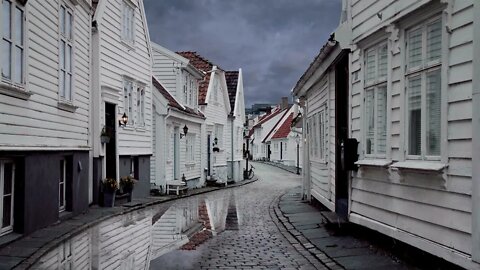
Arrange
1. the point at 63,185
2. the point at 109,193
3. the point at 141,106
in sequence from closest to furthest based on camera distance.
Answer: the point at 63,185
the point at 109,193
the point at 141,106

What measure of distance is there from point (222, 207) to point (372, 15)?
10843mm

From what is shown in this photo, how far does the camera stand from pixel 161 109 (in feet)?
74.7

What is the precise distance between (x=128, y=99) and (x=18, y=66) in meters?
9.45

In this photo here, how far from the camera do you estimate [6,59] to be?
9258mm

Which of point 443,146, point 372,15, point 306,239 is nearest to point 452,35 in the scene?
point 443,146

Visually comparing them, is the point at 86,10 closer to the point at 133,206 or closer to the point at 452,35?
the point at 133,206

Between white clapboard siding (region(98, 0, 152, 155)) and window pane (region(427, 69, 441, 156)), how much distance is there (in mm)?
11187

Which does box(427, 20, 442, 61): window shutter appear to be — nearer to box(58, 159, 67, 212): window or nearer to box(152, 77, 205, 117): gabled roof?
box(58, 159, 67, 212): window

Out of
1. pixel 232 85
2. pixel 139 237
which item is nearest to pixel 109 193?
pixel 139 237

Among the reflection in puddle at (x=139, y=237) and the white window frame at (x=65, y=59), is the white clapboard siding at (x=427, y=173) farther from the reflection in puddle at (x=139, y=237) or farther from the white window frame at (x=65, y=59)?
the white window frame at (x=65, y=59)

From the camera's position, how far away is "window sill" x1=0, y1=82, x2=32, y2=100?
29.7ft

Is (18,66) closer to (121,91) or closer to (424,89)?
(424,89)

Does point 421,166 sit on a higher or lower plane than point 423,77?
lower

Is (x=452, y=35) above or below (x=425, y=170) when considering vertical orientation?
above
